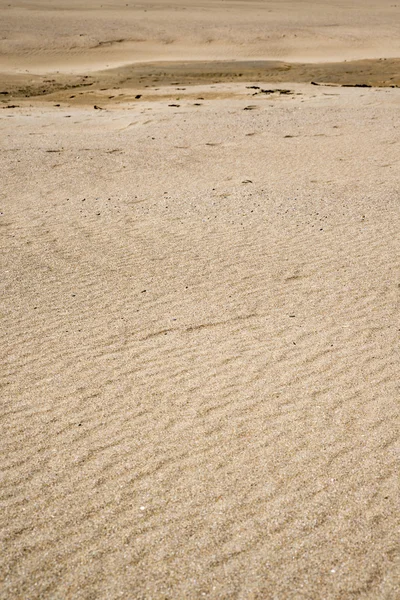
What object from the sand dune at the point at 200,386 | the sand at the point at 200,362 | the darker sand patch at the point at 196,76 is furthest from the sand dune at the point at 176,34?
the sand dune at the point at 200,386

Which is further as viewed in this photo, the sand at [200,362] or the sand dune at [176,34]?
the sand dune at [176,34]

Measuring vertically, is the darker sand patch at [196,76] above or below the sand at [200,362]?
above

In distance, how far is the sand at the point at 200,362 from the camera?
323 cm

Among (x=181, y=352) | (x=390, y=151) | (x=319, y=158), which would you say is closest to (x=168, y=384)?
(x=181, y=352)

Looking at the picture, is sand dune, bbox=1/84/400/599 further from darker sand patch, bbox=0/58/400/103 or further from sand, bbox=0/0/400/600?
darker sand patch, bbox=0/58/400/103

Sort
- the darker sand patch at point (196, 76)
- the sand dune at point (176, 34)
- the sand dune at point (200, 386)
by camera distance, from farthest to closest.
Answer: the sand dune at point (176, 34)
the darker sand patch at point (196, 76)
the sand dune at point (200, 386)

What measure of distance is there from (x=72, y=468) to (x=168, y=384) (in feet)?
3.44

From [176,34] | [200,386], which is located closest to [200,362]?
[200,386]

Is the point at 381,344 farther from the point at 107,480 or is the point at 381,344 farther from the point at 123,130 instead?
the point at 123,130

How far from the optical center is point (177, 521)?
341 cm

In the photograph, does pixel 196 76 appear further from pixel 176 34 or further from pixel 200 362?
pixel 200 362

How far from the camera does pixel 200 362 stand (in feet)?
16.0

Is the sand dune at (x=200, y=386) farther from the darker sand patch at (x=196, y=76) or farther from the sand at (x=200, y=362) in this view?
the darker sand patch at (x=196, y=76)

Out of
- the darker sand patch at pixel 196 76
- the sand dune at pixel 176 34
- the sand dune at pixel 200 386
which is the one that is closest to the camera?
the sand dune at pixel 200 386
